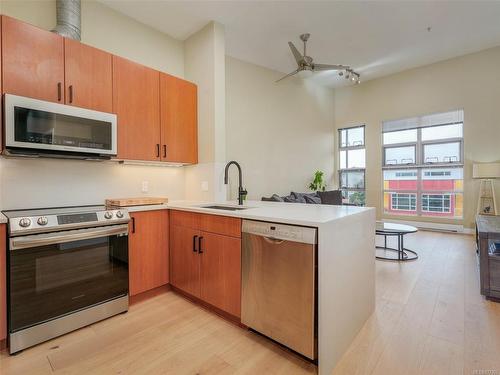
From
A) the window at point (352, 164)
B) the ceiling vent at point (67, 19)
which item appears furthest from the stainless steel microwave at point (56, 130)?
the window at point (352, 164)

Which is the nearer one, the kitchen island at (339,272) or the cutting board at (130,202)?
the kitchen island at (339,272)

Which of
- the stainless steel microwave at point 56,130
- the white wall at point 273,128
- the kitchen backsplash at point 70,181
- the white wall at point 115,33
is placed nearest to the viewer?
the stainless steel microwave at point 56,130

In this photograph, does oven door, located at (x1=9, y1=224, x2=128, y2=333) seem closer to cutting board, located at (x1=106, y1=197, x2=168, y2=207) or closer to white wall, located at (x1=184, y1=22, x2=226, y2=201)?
cutting board, located at (x1=106, y1=197, x2=168, y2=207)

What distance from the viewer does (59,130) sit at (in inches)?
81.7

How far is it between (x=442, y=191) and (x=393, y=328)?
4853 millimetres

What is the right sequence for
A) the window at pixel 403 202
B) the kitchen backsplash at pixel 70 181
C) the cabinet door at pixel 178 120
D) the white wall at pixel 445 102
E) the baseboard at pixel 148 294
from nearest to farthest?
the kitchen backsplash at pixel 70 181 → the baseboard at pixel 148 294 → the cabinet door at pixel 178 120 → the white wall at pixel 445 102 → the window at pixel 403 202

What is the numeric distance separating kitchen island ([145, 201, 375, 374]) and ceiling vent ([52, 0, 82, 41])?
2.13 meters

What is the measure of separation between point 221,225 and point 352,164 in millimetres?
5722

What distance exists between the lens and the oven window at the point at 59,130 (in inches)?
74.7

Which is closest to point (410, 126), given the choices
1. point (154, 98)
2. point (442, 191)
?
point (442, 191)

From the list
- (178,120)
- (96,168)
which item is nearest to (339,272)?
(178,120)

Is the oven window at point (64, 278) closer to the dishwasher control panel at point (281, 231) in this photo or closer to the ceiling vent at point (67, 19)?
the dishwasher control panel at point (281, 231)

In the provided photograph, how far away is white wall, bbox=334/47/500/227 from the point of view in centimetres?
490

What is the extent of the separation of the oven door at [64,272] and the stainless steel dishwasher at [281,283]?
116 cm
